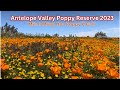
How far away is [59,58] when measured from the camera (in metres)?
9.80

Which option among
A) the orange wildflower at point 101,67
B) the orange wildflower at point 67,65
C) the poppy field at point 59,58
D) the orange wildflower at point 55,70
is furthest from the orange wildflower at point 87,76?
the orange wildflower at point 55,70

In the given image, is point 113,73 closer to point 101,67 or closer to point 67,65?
point 101,67

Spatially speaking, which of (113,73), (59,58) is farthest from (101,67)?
(59,58)

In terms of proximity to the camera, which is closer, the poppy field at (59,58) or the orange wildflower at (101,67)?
the poppy field at (59,58)

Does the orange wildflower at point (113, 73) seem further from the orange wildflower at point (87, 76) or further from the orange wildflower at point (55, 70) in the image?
the orange wildflower at point (55, 70)

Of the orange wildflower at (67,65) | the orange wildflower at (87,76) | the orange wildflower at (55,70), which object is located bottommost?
the orange wildflower at (87,76)

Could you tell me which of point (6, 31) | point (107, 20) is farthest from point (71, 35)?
point (6, 31)

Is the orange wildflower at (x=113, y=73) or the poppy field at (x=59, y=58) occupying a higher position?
the poppy field at (x=59, y=58)

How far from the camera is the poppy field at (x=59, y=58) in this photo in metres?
9.36

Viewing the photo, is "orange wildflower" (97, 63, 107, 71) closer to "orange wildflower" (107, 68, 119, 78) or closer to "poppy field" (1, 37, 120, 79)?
"poppy field" (1, 37, 120, 79)

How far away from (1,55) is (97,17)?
8.62 feet

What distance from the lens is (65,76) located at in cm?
934

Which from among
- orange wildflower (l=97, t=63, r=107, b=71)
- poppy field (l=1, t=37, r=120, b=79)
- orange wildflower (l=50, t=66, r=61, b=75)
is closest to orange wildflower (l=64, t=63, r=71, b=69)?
poppy field (l=1, t=37, r=120, b=79)
